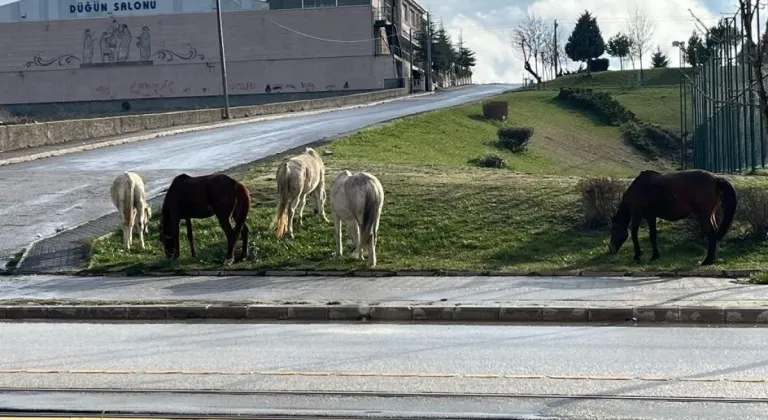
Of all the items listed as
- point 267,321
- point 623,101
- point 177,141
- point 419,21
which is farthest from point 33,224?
point 419,21

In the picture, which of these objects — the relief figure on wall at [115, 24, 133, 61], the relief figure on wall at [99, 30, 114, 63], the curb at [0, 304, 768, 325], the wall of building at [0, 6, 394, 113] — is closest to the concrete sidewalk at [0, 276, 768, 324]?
the curb at [0, 304, 768, 325]

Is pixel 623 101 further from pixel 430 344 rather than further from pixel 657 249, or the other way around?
pixel 430 344

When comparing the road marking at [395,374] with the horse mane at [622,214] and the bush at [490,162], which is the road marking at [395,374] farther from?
the bush at [490,162]

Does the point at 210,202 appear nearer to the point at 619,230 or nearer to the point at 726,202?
the point at 619,230

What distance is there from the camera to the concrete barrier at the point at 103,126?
3406 cm

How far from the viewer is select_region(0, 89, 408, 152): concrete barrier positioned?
3406 cm

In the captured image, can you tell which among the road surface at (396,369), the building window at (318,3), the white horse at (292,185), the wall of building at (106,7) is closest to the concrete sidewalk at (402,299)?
the road surface at (396,369)

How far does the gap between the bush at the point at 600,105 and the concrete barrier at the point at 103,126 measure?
64.9 ft

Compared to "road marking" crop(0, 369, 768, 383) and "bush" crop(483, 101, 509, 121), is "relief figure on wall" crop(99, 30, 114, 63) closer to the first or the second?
"bush" crop(483, 101, 509, 121)

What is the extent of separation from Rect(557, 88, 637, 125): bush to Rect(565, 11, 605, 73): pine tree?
37777 mm

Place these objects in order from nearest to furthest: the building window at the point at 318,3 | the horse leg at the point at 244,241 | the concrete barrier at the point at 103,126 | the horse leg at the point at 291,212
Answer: the horse leg at the point at 244,241 → the horse leg at the point at 291,212 → the concrete barrier at the point at 103,126 → the building window at the point at 318,3

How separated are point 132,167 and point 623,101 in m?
50.6

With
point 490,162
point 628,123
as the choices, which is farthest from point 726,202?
point 628,123

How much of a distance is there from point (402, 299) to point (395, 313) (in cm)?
76
